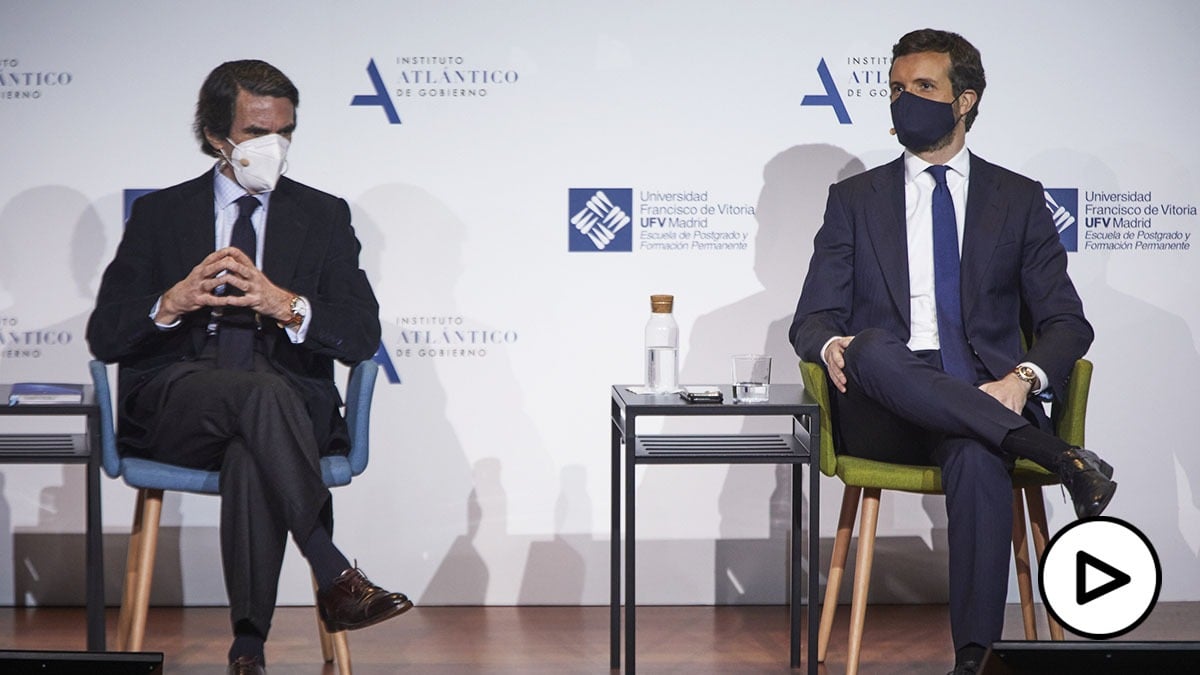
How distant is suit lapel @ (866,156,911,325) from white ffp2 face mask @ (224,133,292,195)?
153 cm

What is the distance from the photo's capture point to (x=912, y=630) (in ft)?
12.3

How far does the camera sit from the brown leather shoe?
282 centimetres

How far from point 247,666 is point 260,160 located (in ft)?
4.15

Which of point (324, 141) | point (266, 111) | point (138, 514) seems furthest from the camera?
point (324, 141)

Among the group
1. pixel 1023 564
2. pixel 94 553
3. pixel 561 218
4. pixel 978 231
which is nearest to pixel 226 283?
pixel 94 553

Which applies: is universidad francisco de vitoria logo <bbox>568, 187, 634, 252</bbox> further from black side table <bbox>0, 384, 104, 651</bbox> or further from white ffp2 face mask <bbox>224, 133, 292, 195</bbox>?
black side table <bbox>0, 384, 104, 651</bbox>

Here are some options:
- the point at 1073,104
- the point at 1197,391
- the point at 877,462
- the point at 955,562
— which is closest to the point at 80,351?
the point at 877,462

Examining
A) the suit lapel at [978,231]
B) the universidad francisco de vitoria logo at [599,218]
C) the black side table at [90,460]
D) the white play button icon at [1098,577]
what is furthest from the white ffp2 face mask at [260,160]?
the white play button icon at [1098,577]

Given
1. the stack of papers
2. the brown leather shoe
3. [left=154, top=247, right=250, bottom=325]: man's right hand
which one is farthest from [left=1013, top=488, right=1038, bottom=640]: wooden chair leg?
the stack of papers

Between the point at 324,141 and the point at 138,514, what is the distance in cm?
132

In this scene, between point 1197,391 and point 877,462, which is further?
point 1197,391

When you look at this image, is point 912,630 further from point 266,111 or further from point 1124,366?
point 266,111

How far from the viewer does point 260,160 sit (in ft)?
11.0

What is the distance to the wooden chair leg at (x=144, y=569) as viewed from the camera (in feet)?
10.2
